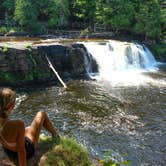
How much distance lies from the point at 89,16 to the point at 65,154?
117 feet

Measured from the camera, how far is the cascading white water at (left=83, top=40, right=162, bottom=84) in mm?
27828

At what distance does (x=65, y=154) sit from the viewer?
676 cm

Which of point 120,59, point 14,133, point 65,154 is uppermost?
point 14,133

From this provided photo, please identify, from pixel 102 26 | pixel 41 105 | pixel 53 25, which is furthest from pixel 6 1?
pixel 41 105

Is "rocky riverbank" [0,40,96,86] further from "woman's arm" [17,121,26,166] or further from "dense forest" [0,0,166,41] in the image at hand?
"woman's arm" [17,121,26,166]

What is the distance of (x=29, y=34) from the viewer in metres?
36.4

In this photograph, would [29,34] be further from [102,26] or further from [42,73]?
[42,73]

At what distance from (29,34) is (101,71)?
12.1m

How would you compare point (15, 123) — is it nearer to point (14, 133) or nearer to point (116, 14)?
point (14, 133)

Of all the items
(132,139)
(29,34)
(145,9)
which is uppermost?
(145,9)

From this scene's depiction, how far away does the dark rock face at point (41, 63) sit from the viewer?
22.0 m

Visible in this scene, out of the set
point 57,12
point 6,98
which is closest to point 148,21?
point 57,12

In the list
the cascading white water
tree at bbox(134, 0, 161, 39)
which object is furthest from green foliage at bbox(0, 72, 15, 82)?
tree at bbox(134, 0, 161, 39)

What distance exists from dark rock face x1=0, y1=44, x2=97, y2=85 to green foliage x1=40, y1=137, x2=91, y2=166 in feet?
50.1
